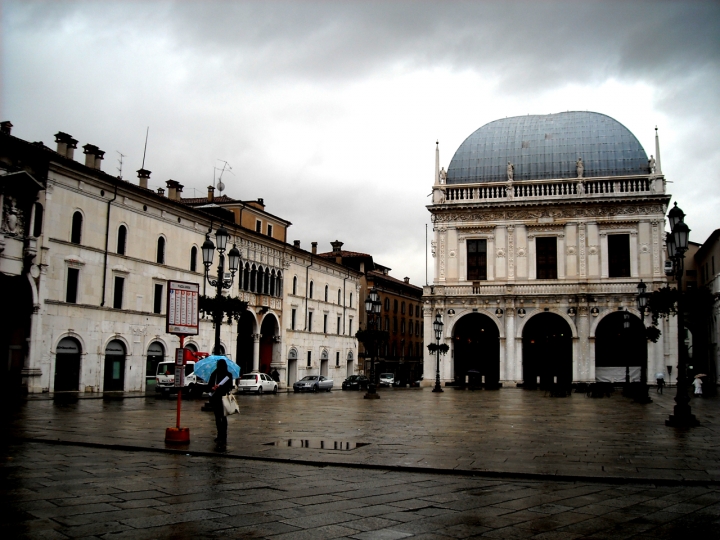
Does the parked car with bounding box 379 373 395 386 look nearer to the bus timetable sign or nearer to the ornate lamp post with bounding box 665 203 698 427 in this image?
the ornate lamp post with bounding box 665 203 698 427

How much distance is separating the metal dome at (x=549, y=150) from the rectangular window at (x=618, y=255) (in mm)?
5828

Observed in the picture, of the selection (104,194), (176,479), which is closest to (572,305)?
(104,194)

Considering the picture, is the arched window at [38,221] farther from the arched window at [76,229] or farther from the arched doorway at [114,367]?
the arched doorway at [114,367]

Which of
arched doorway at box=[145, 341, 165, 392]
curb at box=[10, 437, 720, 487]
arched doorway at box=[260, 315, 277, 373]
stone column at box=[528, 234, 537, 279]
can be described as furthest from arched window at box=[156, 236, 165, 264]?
curb at box=[10, 437, 720, 487]

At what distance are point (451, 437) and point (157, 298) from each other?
108ft

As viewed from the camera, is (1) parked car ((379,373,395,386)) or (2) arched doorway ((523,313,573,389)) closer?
(2) arched doorway ((523,313,573,389))

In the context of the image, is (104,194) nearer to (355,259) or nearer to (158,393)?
(158,393)

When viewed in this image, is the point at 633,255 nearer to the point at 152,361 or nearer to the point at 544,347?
the point at 544,347

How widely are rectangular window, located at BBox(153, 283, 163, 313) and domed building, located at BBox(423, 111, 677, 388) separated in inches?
911

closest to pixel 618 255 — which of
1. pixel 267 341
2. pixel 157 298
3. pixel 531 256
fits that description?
pixel 531 256

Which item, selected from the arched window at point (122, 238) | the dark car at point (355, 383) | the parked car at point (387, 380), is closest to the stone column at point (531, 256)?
the dark car at point (355, 383)

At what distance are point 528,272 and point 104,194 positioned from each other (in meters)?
34.1

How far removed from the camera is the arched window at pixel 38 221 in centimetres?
3644

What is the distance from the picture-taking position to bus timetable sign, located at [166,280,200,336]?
15414 millimetres
